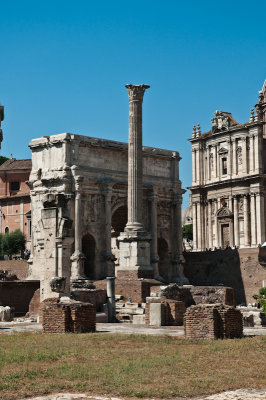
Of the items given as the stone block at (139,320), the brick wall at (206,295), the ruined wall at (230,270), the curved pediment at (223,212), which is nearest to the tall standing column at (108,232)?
the ruined wall at (230,270)

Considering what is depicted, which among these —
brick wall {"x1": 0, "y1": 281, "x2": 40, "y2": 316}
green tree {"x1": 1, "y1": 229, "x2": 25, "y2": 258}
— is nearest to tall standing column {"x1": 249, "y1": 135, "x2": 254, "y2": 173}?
green tree {"x1": 1, "y1": 229, "x2": 25, "y2": 258}

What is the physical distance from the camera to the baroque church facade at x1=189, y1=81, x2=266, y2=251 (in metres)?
56.7

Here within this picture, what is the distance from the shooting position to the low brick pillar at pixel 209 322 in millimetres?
17250

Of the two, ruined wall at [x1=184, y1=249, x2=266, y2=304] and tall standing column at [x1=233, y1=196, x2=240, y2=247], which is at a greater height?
tall standing column at [x1=233, y1=196, x2=240, y2=247]

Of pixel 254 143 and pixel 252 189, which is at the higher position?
pixel 254 143

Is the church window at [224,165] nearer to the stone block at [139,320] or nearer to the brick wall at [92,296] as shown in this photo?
the brick wall at [92,296]

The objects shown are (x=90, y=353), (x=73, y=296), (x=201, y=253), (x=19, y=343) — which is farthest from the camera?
(x=201, y=253)

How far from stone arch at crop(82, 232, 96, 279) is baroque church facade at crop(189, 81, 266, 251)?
570 inches

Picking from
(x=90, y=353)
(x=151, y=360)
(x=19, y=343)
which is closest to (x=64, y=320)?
(x=19, y=343)

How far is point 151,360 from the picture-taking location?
13.6 meters

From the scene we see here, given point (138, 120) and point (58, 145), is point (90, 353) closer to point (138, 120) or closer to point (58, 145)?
point (138, 120)

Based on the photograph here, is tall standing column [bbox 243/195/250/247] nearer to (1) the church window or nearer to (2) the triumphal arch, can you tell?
(1) the church window

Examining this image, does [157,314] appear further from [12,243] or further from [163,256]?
[12,243]

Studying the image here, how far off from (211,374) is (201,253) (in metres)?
39.2
